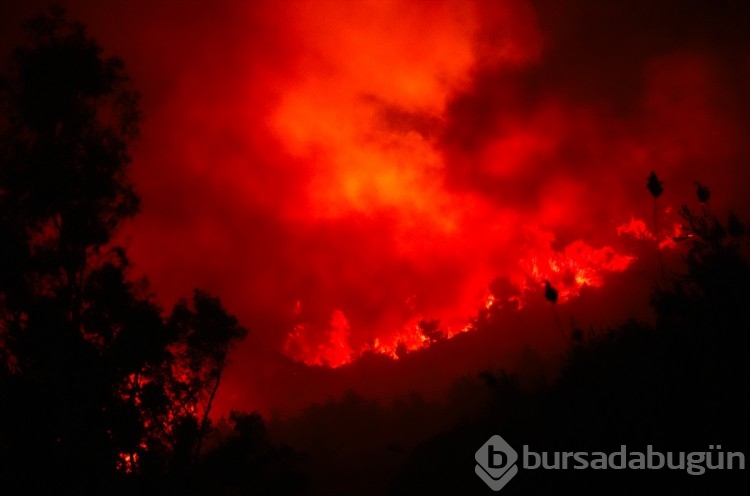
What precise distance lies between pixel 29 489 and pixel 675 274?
99.9 feet

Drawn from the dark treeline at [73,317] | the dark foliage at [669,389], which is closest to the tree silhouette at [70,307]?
the dark treeline at [73,317]

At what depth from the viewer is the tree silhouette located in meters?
17.4

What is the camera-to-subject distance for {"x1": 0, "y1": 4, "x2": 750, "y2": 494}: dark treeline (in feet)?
59.2

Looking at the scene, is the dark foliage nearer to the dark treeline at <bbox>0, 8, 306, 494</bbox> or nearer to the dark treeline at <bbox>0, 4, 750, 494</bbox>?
the dark treeline at <bbox>0, 4, 750, 494</bbox>

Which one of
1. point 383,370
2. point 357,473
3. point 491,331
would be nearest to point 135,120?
point 357,473

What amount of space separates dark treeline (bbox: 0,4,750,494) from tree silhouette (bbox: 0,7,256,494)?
0.06m

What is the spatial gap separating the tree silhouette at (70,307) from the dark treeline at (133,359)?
Result: 0.06 m

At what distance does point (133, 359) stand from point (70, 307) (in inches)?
147

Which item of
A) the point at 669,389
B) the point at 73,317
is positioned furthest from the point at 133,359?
the point at 669,389

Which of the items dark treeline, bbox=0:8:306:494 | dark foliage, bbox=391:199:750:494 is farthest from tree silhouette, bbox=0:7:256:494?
dark foliage, bbox=391:199:750:494

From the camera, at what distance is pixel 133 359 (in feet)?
70.5

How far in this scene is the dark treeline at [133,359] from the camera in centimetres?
1805

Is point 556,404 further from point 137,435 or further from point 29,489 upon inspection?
point 29,489

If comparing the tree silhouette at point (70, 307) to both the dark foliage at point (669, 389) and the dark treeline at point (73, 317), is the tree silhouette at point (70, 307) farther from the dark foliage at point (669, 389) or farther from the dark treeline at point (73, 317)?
the dark foliage at point (669, 389)
